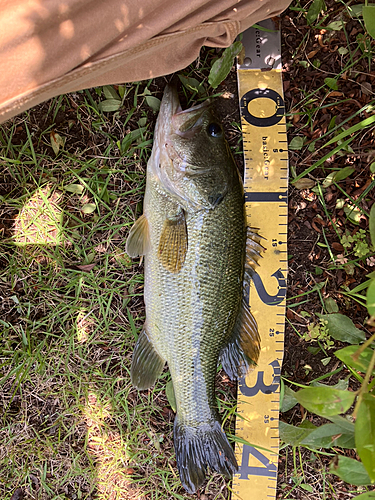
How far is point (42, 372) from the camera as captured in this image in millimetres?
2289

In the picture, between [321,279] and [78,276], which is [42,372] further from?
[321,279]

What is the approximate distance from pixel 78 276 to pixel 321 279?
5.56 feet

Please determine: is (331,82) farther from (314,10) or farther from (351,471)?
(351,471)

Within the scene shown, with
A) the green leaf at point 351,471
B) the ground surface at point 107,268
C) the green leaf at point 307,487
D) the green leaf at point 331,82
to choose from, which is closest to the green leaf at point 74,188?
the ground surface at point 107,268

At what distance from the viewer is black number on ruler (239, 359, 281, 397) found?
230 centimetres

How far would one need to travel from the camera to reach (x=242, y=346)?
2139 millimetres

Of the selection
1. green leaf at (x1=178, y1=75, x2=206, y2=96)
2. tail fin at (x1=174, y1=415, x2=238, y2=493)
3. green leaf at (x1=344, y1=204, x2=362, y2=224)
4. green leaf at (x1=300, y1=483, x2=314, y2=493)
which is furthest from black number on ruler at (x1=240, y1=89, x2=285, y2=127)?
green leaf at (x1=300, y1=483, x2=314, y2=493)

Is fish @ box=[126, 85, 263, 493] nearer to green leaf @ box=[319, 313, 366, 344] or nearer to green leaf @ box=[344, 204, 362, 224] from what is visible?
green leaf @ box=[319, 313, 366, 344]

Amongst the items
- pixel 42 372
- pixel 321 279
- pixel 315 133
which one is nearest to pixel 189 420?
pixel 42 372

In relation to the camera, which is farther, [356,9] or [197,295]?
[356,9]

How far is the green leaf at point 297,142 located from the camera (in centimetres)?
226

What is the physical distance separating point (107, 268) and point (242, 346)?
104cm

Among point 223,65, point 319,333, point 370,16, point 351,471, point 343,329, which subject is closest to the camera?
point 351,471

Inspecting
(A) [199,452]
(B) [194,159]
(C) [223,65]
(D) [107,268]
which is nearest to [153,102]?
(C) [223,65]
